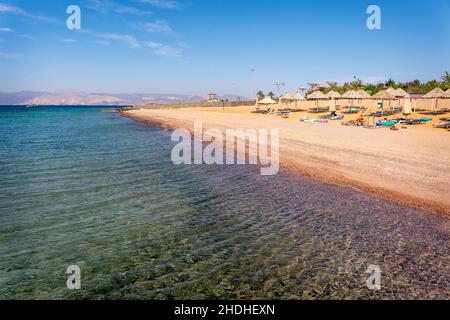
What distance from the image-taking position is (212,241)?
6.74 meters

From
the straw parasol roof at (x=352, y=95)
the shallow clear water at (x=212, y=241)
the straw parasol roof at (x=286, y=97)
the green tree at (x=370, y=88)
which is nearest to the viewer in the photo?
the shallow clear water at (x=212, y=241)

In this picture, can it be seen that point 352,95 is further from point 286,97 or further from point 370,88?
point 370,88

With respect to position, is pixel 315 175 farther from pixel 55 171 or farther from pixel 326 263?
pixel 55 171

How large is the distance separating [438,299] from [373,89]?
226 ft

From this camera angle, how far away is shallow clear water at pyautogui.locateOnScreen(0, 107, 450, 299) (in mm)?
5066

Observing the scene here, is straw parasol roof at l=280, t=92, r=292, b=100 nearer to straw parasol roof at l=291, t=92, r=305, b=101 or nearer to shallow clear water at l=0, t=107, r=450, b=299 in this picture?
straw parasol roof at l=291, t=92, r=305, b=101

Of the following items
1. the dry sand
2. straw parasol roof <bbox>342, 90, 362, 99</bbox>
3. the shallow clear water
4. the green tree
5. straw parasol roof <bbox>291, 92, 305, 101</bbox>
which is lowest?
the shallow clear water

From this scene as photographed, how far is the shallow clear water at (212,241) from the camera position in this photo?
5.07 m

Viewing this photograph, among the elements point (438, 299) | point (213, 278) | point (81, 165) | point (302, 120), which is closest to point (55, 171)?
point (81, 165)

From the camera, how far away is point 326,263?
583 cm

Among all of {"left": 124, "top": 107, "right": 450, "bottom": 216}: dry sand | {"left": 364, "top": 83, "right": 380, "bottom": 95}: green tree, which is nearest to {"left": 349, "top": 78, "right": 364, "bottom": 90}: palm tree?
{"left": 364, "top": 83, "right": 380, "bottom": 95}: green tree

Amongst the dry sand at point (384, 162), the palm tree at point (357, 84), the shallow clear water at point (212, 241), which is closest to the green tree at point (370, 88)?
the palm tree at point (357, 84)

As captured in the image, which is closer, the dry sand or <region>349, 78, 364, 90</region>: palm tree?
the dry sand

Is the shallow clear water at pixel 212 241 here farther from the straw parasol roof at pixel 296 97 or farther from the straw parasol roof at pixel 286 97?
the straw parasol roof at pixel 286 97
